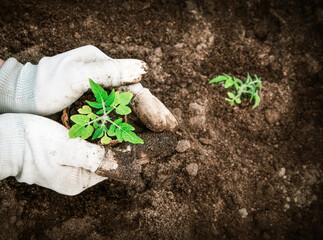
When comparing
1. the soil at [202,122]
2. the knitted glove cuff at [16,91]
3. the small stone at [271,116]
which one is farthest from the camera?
the small stone at [271,116]

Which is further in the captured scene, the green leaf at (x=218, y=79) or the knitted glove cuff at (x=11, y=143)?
the green leaf at (x=218, y=79)

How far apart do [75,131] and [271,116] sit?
1532 millimetres

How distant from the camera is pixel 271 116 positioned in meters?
1.99

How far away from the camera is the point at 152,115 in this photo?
60.6 inches

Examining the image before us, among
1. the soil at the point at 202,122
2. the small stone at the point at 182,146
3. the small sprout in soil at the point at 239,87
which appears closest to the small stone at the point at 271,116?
the soil at the point at 202,122

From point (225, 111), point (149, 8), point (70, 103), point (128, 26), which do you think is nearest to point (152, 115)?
point (70, 103)

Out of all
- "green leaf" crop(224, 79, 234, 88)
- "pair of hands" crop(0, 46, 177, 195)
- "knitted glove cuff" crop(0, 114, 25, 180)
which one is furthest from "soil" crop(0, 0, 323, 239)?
"knitted glove cuff" crop(0, 114, 25, 180)

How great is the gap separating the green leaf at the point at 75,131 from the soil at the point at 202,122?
0.67 metres

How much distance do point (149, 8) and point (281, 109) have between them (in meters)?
1.39

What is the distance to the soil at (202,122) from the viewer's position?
1.74m

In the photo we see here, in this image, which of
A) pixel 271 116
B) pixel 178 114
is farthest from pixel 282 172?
pixel 178 114

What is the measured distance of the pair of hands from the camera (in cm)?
140

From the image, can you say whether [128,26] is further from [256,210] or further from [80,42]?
[256,210]

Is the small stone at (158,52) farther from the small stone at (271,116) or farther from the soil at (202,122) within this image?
the small stone at (271,116)
